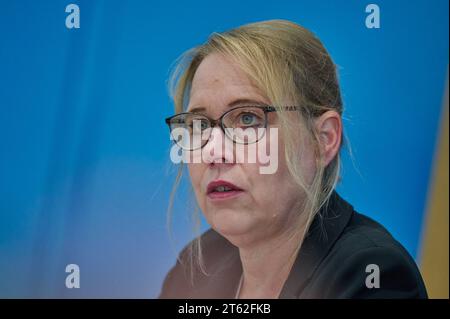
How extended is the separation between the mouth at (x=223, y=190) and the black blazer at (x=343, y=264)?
24 cm

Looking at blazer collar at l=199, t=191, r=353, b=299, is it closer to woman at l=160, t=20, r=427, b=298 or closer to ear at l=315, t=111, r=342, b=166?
woman at l=160, t=20, r=427, b=298

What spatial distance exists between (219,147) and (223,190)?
120mm

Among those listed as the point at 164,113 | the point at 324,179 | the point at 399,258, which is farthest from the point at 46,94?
the point at 399,258

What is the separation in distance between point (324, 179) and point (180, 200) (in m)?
0.46

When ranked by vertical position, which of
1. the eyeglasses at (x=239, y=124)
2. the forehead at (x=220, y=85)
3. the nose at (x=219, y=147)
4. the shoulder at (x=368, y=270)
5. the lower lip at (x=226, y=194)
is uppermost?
the forehead at (x=220, y=85)

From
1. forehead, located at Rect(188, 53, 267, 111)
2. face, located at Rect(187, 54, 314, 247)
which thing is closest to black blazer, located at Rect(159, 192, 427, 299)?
face, located at Rect(187, 54, 314, 247)

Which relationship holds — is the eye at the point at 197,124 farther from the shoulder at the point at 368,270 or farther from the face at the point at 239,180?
the shoulder at the point at 368,270

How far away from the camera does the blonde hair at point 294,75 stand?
155cm

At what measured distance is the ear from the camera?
1581 mm

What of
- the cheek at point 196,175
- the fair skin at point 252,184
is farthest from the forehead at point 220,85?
the cheek at point 196,175

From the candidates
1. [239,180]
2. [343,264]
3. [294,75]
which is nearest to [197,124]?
[239,180]

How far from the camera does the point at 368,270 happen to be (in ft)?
4.73

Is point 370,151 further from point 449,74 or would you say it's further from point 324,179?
point 449,74
